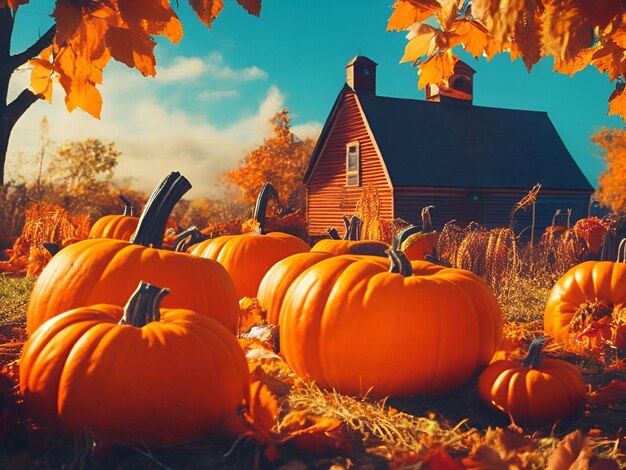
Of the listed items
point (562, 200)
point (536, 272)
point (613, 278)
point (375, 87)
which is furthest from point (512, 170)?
point (613, 278)

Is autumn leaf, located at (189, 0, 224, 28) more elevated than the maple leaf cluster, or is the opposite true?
autumn leaf, located at (189, 0, 224, 28)

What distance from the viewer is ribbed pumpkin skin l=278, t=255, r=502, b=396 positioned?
3.16 m

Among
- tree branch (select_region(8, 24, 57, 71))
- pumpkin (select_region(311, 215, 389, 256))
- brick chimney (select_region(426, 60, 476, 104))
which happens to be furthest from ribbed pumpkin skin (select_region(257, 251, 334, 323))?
brick chimney (select_region(426, 60, 476, 104))

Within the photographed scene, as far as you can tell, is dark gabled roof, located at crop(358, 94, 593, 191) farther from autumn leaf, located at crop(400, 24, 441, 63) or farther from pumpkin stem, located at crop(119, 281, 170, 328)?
pumpkin stem, located at crop(119, 281, 170, 328)

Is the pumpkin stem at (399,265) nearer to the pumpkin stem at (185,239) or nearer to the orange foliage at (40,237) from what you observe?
the pumpkin stem at (185,239)

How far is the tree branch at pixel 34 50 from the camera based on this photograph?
16531 mm

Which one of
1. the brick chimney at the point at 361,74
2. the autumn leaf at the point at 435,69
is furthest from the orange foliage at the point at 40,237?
the brick chimney at the point at 361,74

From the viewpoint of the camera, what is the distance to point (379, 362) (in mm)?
3170

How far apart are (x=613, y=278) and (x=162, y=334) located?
336 centimetres

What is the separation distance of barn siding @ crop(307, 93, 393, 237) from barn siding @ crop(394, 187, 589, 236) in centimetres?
99

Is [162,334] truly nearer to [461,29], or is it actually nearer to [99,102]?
[99,102]

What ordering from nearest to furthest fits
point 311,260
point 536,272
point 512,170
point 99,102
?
point 99,102 → point 311,260 → point 536,272 → point 512,170

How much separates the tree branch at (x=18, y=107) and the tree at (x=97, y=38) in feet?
53.3

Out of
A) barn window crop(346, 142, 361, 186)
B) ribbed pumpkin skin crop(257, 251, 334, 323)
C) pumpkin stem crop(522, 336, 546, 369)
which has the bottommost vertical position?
pumpkin stem crop(522, 336, 546, 369)
